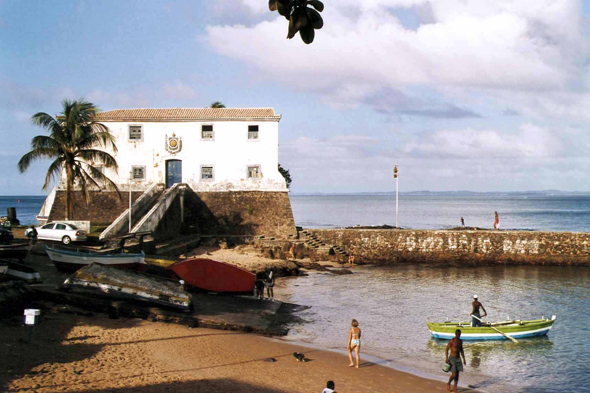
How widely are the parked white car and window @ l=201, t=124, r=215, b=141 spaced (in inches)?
541

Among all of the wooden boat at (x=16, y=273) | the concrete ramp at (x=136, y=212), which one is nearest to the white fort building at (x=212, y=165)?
the concrete ramp at (x=136, y=212)

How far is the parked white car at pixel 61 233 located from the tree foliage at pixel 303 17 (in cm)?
2786

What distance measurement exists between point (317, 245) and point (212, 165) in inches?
407

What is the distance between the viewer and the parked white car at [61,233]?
98.5ft

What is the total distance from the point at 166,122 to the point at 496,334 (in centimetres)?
2902

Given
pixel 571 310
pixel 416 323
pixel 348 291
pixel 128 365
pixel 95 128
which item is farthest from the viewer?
pixel 95 128

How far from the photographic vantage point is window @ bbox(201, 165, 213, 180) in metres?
41.8

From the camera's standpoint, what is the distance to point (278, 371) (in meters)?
15.5

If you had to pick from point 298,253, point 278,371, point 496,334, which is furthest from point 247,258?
point 278,371

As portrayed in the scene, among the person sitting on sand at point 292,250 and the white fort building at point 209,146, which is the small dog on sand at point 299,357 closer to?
the person sitting on sand at point 292,250

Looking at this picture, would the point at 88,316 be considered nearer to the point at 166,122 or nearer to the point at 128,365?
the point at 128,365

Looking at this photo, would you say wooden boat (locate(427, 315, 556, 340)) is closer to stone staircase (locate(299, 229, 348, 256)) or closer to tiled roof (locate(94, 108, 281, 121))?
A: stone staircase (locate(299, 229, 348, 256))

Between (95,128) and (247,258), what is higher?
(95,128)

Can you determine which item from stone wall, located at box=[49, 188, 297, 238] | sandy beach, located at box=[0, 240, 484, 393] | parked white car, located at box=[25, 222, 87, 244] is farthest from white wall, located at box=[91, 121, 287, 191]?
sandy beach, located at box=[0, 240, 484, 393]
